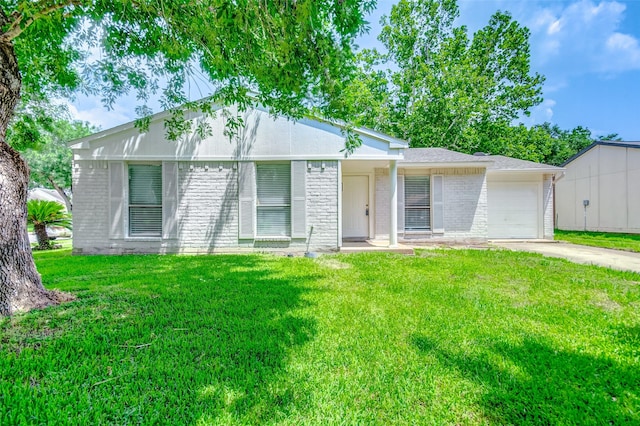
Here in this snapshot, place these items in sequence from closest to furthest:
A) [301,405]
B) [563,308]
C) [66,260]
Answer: [301,405], [563,308], [66,260]

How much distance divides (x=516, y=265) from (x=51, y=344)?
7486mm

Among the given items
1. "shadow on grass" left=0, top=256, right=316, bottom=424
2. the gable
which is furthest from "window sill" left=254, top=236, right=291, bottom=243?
"shadow on grass" left=0, top=256, right=316, bottom=424

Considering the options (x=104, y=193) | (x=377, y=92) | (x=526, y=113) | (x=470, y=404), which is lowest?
(x=470, y=404)

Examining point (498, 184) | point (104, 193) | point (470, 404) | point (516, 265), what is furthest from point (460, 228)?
point (104, 193)

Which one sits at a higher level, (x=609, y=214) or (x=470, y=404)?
(x=609, y=214)

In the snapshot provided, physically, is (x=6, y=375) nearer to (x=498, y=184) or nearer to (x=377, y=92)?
(x=498, y=184)

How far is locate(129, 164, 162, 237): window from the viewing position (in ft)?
24.6

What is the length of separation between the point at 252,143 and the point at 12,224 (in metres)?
4.94

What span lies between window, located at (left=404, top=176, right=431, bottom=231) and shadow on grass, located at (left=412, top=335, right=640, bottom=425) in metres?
6.92

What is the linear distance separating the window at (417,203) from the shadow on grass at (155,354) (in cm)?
602

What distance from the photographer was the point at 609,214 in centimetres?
1305

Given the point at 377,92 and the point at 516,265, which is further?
the point at 377,92

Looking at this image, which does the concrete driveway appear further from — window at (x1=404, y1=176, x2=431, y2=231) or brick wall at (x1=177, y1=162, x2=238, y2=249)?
brick wall at (x1=177, y1=162, x2=238, y2=249)

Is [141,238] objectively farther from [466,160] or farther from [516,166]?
[516,166]
